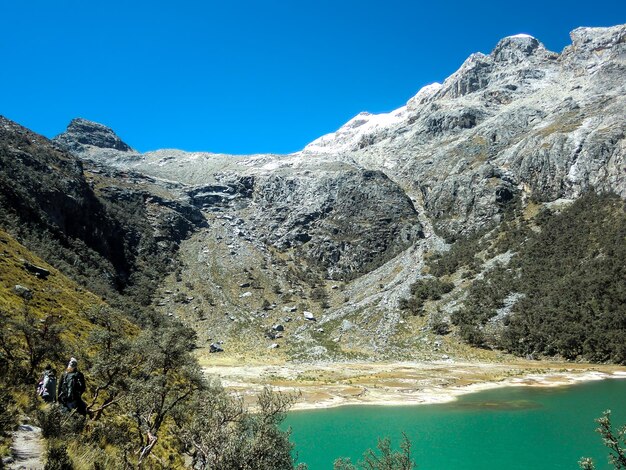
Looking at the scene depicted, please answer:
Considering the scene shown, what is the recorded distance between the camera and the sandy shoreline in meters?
70.1

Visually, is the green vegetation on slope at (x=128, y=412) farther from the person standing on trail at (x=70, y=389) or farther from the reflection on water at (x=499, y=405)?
the reflection on water at (x=499, y=405)

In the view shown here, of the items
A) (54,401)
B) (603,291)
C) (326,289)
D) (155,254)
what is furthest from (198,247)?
(54,401)

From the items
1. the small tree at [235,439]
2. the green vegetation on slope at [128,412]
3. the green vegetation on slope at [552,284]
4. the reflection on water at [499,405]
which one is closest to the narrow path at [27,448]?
the green vegetation on slope at [128,412]

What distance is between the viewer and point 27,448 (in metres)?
13.6

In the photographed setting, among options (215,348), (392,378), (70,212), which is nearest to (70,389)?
(392,378)

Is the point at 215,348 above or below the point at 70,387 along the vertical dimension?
below

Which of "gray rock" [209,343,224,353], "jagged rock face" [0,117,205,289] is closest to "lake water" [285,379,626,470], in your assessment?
"gray rock" [209,343,224,353]

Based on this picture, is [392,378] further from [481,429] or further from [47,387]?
[47,387]

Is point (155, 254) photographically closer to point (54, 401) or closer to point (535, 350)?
point (535, 350)

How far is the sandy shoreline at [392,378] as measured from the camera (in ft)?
230

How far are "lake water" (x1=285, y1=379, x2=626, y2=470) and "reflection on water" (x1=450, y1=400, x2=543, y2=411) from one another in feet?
0.43

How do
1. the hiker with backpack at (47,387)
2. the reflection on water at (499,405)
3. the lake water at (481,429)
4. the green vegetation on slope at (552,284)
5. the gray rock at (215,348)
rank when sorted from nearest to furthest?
the hiker with backpack at (47,387), the lake water at (481,429), the reflection on water at (499,405), the green vegetation on slope at (552,284), the gray rock at (215,348)

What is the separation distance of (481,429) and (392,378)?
1567 inches

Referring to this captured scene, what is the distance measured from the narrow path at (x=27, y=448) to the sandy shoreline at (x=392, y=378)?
48.0 metres
